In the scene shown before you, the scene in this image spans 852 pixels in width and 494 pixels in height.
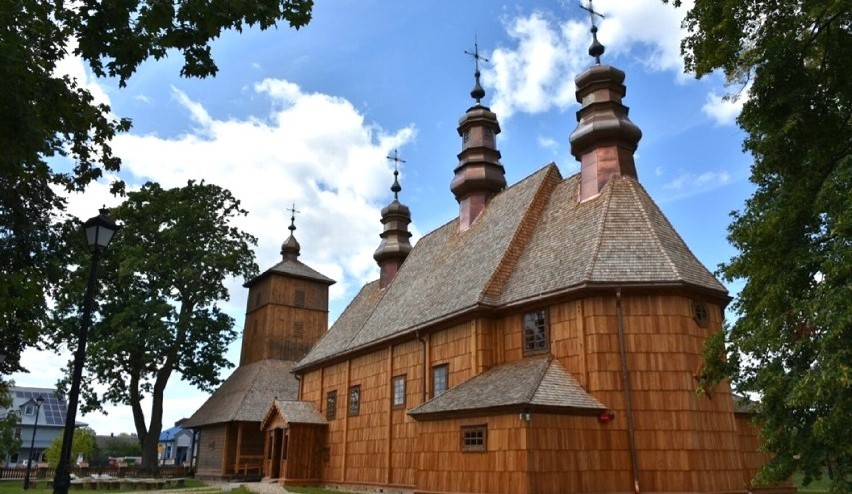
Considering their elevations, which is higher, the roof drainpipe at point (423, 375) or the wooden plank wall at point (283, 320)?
the wooden plank wall at point (283, 320)

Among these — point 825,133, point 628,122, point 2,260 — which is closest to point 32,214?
point 2,260

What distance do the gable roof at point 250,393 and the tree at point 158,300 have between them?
174 centimetres

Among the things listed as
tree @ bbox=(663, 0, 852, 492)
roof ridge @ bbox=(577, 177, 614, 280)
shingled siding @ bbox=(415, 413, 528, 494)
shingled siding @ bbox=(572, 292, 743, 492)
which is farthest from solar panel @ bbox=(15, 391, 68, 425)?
tree @ bbox=(663, 0, 852, 492)

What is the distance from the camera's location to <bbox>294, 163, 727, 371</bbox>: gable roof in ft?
51.9

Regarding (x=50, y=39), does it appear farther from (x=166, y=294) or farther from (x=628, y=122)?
(x=166, y=294)

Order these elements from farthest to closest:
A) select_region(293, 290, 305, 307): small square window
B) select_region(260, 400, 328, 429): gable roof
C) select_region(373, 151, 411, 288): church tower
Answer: select_region(293, 290, 305, 307): small square window
select_region(373, 151, 411, 288): church tower
select_region(260, 400, 328, 429): gable roof

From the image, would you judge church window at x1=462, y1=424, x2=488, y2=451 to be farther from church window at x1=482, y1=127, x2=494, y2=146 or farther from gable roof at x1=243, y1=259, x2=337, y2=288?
gable roof at x1=243, y1=259, x2=337, y2=288

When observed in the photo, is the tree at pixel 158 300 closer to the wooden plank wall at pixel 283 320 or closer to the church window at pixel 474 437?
the wooden plank wall at pixel 283 320

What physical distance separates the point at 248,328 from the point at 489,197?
2055 centimetres

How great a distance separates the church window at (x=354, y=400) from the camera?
23.4 m

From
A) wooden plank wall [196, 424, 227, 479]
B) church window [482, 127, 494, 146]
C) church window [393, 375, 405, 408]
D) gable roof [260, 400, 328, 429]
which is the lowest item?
wooden plank wall [196, 424, 227, 479]

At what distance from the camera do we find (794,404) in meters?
8.55

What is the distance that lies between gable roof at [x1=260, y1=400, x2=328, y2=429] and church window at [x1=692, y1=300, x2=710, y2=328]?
50.9ft

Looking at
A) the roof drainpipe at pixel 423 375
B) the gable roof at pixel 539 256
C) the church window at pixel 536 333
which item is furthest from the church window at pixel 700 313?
the roof drainpipe at pixel 423 375
